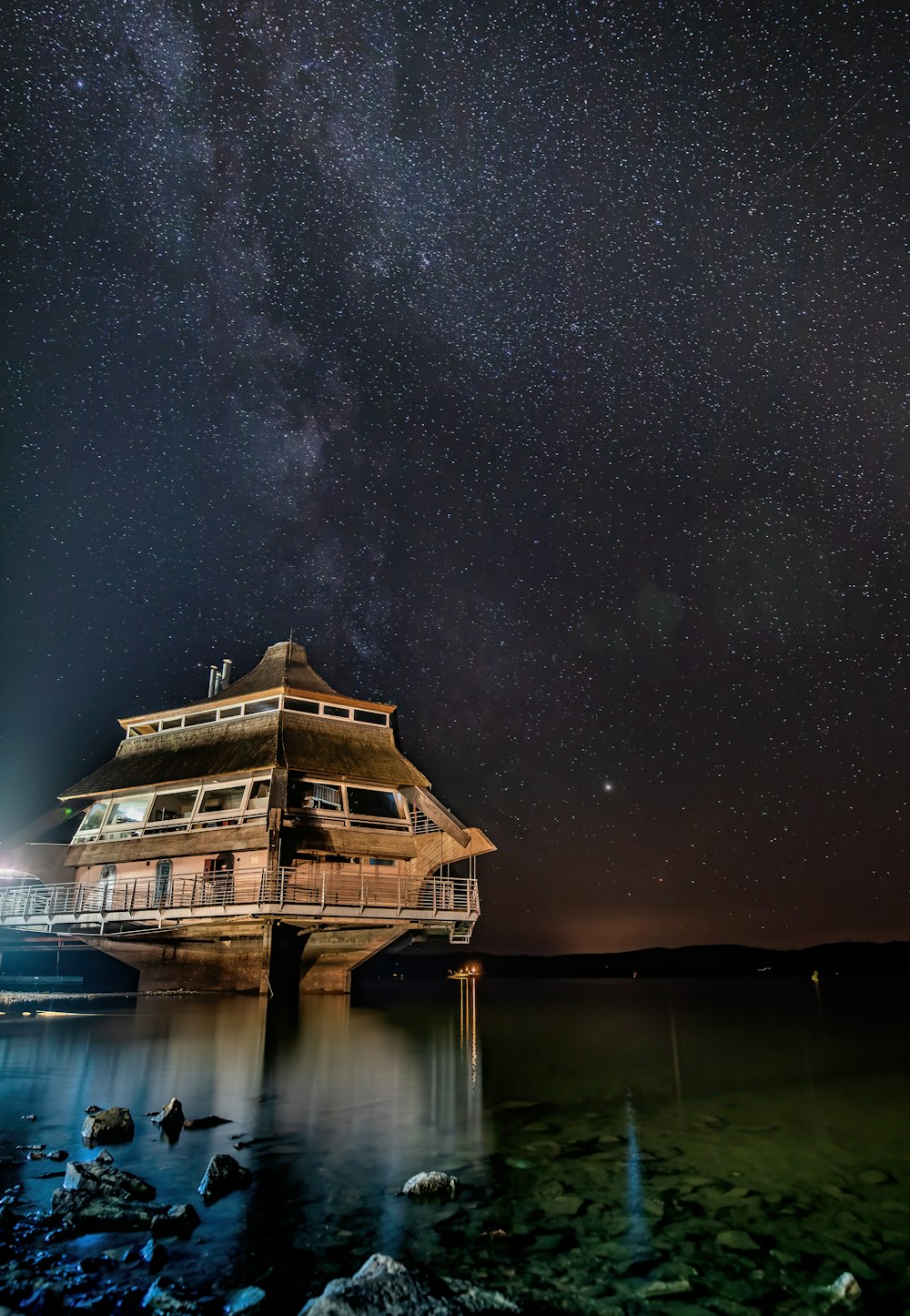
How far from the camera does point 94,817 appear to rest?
43844 mm

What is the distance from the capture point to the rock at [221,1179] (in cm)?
873

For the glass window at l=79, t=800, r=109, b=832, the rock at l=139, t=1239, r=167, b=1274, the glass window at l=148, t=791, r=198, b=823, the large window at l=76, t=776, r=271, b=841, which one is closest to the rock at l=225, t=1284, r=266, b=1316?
the rock at l=139, t=1239, r=167, b=1274

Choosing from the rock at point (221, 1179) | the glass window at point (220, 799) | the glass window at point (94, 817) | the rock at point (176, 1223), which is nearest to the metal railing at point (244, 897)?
the glass window at point (220, 799)

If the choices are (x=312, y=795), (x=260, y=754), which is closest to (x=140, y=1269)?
(x=260, y=754)

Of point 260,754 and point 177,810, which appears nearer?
point 260,754

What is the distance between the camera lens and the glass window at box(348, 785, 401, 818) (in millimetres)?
39906

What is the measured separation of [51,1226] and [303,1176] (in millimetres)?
3065

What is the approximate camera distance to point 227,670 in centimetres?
5309

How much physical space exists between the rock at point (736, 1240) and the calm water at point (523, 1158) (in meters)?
0.03

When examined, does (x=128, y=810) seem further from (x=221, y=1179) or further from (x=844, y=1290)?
(x=844, y=1290)

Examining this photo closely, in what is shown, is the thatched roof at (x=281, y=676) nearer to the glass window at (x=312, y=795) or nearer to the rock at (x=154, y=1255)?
the glass window at (x=312, y=795)

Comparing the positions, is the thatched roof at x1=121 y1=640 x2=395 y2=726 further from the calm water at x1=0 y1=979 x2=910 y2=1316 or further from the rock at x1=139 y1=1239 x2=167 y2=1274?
the rock at x1=139 y1=1239 x2=167 y2=1274

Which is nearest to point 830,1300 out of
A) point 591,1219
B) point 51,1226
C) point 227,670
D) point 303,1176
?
point 591,1219

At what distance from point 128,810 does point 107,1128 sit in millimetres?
33761
